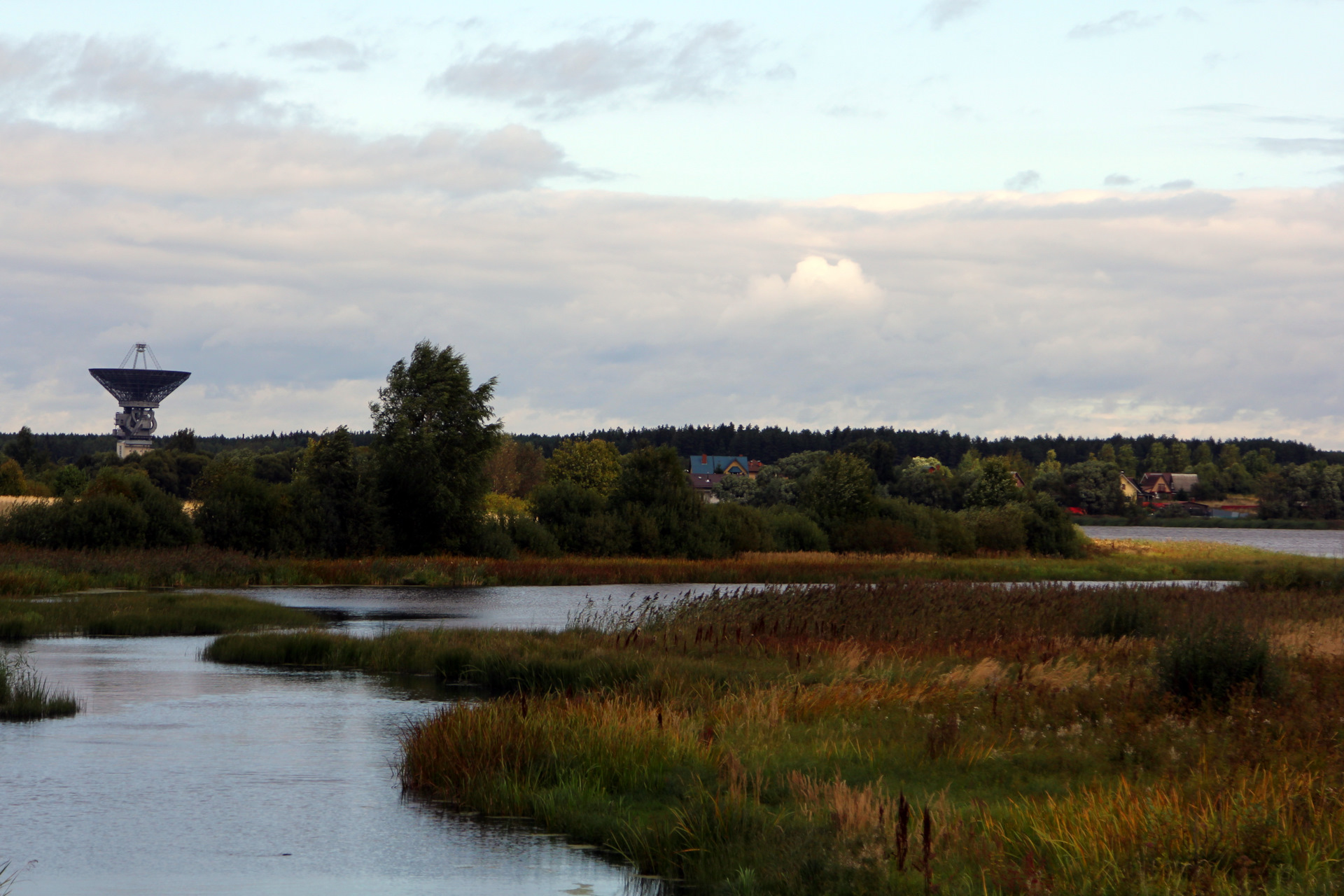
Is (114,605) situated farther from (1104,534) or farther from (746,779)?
(1104,534)

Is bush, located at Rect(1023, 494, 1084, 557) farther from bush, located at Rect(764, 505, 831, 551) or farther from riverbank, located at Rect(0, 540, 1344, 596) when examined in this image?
bush, located at Rect(764, 505, 831, 551)

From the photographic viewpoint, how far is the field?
10180 millimetres

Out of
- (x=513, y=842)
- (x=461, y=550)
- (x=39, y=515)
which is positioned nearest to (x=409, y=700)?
(x=513, y=842)

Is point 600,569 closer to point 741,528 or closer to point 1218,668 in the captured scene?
point 741,528

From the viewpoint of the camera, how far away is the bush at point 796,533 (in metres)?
93.9

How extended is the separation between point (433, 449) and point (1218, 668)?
69789mm

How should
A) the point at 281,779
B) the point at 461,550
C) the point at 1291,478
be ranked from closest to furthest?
the point at 281,779, the point at 461,550, the point at 1291,478

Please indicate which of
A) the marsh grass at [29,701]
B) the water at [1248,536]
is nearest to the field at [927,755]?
the marsh grass at [29,701]

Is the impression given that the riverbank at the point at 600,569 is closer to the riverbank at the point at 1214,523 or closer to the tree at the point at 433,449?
the tree at the point at 433,449

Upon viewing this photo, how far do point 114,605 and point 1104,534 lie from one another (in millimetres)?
152451

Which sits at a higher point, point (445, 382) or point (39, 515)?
point (445, 382)

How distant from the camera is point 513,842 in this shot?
14.3 meters

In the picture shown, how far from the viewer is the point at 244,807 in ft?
51.9

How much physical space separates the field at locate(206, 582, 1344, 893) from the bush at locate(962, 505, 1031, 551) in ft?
238
